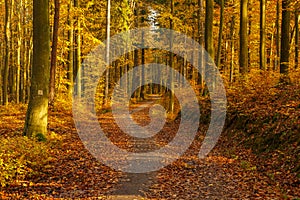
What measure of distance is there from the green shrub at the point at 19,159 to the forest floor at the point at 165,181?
23cm

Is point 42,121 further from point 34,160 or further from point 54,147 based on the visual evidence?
point 34,160

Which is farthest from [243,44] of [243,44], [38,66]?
[38,66]

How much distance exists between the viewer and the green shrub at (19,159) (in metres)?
8.20

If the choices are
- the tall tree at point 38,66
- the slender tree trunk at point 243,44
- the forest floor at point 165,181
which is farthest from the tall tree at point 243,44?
the tall tree at point 38,66

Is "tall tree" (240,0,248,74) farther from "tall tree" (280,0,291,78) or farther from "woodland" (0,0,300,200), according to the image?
"tall tree" (280,0,291,78)

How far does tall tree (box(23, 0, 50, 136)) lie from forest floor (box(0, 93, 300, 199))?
1.16m

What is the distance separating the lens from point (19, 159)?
8.94 metres

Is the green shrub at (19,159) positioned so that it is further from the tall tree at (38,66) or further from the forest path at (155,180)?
the tall tree at (38,66)

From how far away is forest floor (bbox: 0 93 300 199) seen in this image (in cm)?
745

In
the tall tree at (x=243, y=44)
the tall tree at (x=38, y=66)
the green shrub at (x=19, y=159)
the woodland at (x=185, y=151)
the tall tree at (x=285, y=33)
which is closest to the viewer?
the woodland at (x=185, y=151)

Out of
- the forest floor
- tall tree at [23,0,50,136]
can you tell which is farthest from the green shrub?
tall tree at [23,0,50,136]

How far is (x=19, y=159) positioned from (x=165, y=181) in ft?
13.2

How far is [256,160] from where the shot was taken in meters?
10.2

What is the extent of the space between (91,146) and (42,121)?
2.28 metres
